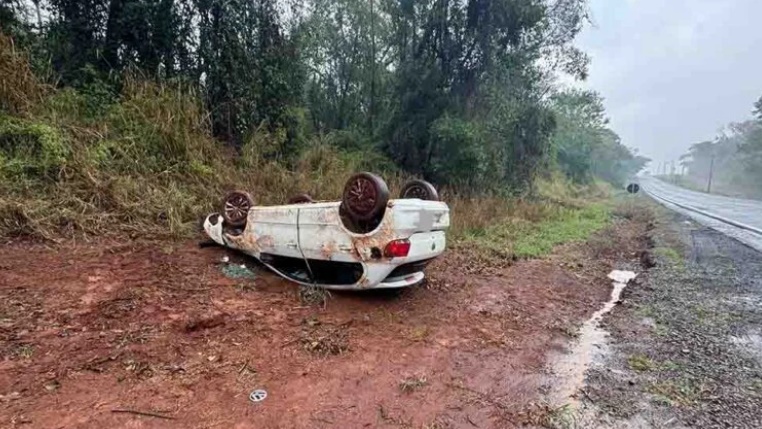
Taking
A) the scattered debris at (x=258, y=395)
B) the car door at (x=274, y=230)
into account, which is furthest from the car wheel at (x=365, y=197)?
the scattered debris at (x=258, y=395)

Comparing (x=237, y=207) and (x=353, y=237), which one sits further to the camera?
(x=237, y=207)

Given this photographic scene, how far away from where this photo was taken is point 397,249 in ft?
→ 11.7

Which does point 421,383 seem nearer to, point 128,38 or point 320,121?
point 128,38

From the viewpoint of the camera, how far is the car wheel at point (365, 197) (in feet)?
11.7

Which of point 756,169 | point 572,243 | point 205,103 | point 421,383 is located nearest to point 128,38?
point 205,103

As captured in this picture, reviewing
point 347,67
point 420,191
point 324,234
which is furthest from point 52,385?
point 347,67

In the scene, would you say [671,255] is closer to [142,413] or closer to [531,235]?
[531,235]

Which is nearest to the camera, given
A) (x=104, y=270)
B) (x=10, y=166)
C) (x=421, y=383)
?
(x=421, y=383)

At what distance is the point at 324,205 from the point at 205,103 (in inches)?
187

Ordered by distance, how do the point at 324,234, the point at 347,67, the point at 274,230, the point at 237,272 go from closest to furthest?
the point at 324,234 < the point at 274,230 < the point at 237,272 < the point at 347,67

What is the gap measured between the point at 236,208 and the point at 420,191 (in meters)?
2.07

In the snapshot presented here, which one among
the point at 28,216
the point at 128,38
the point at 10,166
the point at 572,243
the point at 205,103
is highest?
the point at 128,38

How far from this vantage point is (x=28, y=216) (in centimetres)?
414

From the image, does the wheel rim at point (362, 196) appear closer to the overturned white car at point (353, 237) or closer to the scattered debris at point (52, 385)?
the overturned white car at point (353, 237)
